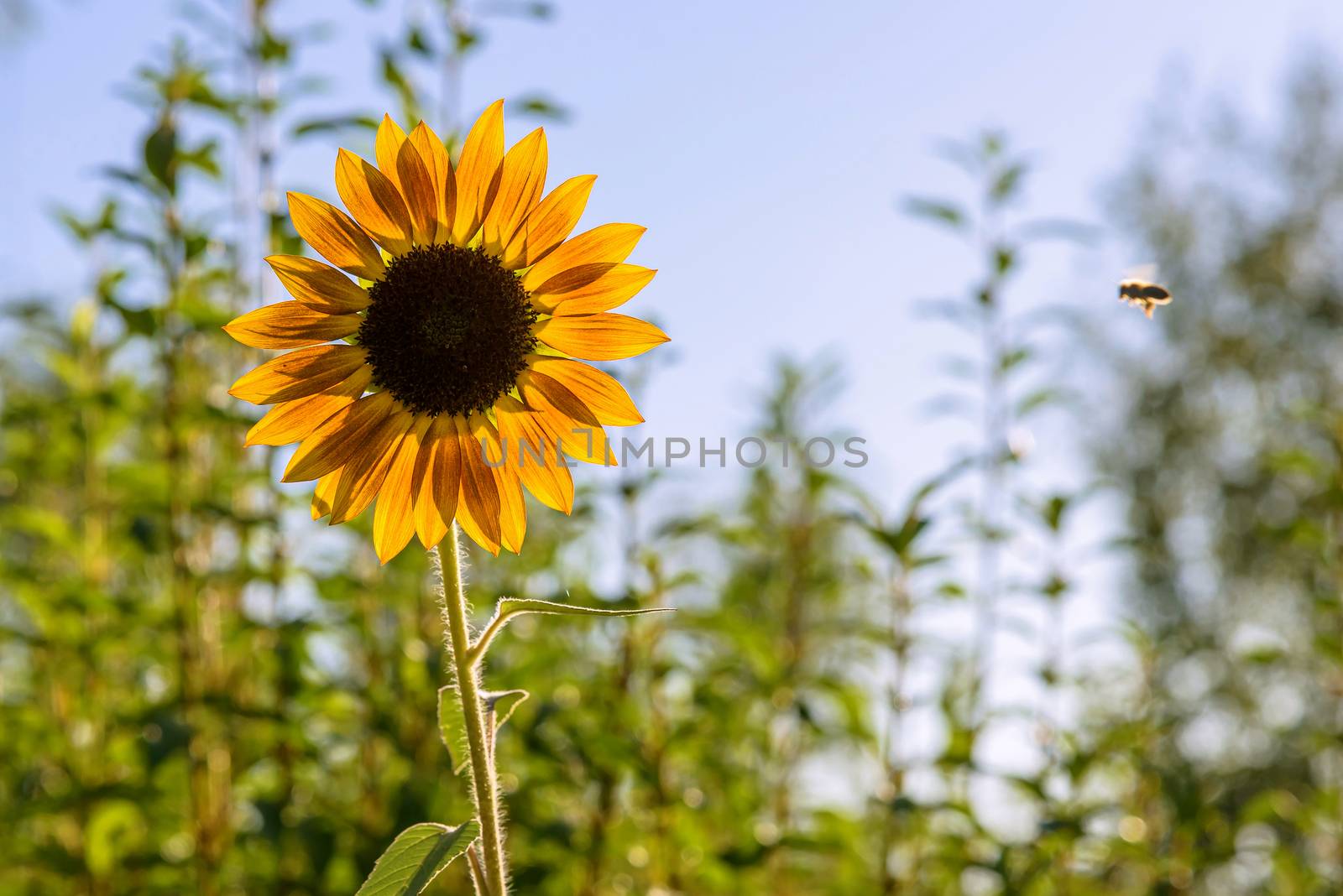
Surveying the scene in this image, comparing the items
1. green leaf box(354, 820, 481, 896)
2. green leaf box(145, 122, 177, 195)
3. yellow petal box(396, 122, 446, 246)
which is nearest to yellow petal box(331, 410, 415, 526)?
yellow petal box(396, 122, 446, 246)

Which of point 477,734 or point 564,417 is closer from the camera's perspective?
point 477,734

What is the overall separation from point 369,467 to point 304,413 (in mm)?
98

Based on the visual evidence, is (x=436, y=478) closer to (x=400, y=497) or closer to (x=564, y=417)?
(x=400, y=497)

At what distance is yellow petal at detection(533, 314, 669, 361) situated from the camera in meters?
1.25

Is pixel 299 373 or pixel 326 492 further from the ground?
pixel 299 373

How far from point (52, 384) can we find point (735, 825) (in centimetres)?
583

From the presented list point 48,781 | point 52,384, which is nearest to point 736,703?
point 48,781

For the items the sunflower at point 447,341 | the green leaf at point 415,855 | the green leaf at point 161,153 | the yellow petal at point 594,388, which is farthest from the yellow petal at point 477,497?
the green leaf at point 161,153

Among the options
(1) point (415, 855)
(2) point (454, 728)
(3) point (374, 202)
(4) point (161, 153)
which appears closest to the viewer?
(1) point (415, 855)

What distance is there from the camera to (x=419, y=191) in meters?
1.22

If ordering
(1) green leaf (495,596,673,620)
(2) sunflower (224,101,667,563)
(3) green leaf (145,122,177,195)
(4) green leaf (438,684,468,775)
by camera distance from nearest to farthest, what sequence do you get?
1. (1) green leaf (495,596,673,620)
2. (4) green leaf (438,684,468,775)
3. (2) sunflower (224,101,667,563)
4. (3) green leaf (145,122,177,195)

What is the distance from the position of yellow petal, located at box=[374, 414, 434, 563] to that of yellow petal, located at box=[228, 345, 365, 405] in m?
0.11

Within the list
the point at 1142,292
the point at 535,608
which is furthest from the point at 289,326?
the point at 1142,292

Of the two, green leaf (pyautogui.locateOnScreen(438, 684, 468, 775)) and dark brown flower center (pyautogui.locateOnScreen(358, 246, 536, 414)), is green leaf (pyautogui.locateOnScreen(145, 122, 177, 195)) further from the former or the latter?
green leaf (pyautogui.locateOnScreen(438, 684, 468, 775))
